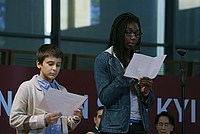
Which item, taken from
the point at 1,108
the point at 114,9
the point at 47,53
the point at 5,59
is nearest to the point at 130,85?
the point at 47,53

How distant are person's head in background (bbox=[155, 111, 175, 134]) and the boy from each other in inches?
152

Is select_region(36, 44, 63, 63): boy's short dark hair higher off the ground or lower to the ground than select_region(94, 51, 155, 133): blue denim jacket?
higher

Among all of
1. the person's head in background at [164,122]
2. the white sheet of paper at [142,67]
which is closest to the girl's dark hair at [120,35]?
the white sheet of paper at [142,67]

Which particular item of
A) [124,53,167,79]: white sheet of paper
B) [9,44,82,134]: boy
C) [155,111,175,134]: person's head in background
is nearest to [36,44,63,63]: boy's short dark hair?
[9,44,82,134]: boy

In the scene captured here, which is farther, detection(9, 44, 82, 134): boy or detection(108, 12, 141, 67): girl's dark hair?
detection(108, 12, 141, 67): girl's dark hair

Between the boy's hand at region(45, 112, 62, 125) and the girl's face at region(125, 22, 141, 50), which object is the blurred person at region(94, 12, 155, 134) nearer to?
the girl's face at region(125, 22, 141, 50)

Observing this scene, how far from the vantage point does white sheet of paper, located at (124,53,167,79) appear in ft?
14.9

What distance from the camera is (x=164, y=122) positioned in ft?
28.1

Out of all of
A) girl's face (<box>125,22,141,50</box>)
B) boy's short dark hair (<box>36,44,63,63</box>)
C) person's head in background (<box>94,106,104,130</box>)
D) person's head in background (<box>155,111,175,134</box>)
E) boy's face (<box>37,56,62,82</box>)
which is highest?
girl's face (<box>125,22,141,50</box>)

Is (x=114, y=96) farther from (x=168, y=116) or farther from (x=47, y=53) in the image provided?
(x=168, y=116)

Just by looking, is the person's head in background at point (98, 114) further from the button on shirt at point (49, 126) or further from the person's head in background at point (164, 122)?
the button on shirt at point (49, 126)

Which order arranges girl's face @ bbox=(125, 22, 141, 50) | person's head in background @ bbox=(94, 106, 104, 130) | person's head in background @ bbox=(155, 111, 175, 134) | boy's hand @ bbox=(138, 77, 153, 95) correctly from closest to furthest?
boy's hand @ bbox=(138, 77, 153, 95)
girl's face @ bbox=(125, 22, 141, 50)
person's head in background @ bbox=(94, 106, 104, 130)
person's head in background @ bbox=(155, 111, 175, 134)

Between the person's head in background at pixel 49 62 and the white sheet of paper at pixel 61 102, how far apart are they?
215mm

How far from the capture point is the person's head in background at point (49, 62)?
4.70 metres
